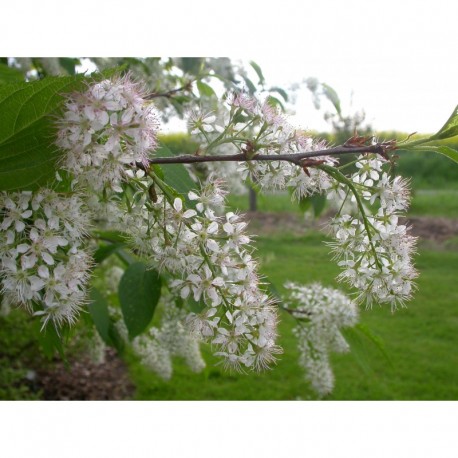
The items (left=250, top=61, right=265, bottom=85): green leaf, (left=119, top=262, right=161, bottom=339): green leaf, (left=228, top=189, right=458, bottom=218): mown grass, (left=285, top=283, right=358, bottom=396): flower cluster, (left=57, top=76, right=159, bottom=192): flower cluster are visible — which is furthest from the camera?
(left=228, top=189, right=458, bottom=218): mown grass

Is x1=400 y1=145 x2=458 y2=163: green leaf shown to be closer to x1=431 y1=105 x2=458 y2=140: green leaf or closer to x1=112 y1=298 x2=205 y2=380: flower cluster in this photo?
x1=431 y1=105 x2=458 y2=140: green leaf

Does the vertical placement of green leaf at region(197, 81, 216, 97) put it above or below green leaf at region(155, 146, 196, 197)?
above

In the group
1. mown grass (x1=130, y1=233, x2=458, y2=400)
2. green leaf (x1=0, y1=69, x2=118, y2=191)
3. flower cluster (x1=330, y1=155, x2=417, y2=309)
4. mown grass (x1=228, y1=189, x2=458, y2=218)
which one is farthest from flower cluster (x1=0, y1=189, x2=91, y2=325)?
mown grass (x1=228, y1=189, x2=458, y2=218)

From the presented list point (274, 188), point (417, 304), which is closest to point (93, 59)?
point (274, 188)

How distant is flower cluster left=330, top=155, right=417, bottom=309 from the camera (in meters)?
0.82

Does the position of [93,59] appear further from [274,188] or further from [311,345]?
[274,188]

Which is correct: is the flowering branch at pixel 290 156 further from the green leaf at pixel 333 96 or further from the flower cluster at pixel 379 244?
the green leaf at pixel 333 96

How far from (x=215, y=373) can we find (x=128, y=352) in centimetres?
65

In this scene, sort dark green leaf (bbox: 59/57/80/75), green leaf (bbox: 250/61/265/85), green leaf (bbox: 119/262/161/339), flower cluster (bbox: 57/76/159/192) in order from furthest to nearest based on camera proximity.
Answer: dark green leaf (bbox: 59/57/80/75) → green leaf (bbox: 250/61/265/85) → green leaf (bbox: 119/262/161/339) → flower cluster (bbox: 57/76/159/192)

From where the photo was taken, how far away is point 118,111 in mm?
628

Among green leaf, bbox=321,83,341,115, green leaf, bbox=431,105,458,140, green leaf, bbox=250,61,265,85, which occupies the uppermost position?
green leaf, bbox=250,61,265,85

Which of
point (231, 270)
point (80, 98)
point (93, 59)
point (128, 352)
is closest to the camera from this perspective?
point (80, 98)

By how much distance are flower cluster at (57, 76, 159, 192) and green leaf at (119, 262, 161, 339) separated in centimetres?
56

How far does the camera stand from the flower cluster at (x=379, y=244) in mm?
823
